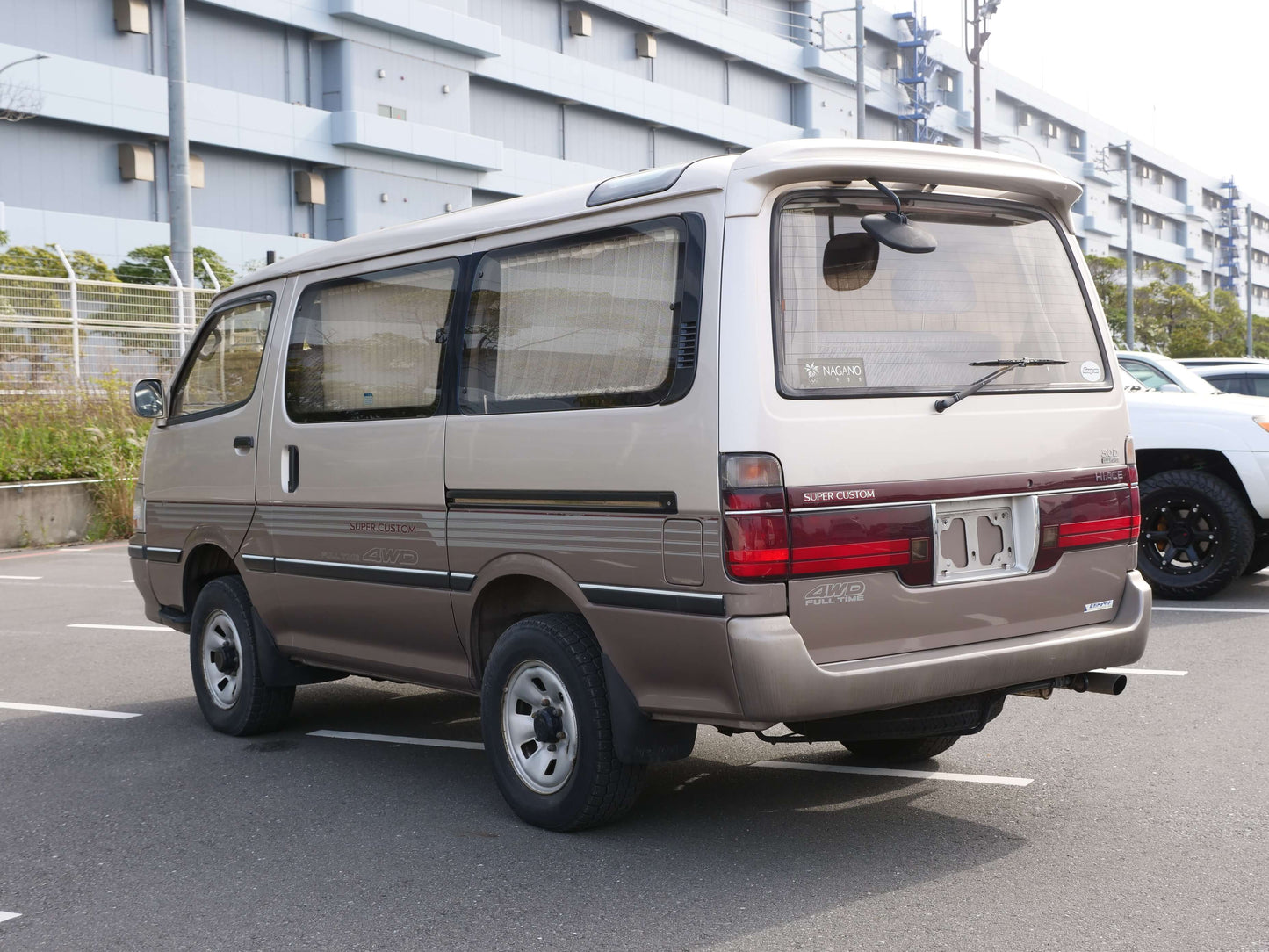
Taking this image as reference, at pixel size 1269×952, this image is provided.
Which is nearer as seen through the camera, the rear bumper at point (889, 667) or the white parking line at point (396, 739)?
the rear bumper at point (889, 667)

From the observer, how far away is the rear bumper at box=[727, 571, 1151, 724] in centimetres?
417

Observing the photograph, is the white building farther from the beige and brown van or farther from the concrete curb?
the beige and brown van

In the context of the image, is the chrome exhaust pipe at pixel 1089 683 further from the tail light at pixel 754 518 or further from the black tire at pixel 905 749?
the tail light at pixel 754 518

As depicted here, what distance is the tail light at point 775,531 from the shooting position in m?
4.17

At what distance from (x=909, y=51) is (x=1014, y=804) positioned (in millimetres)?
58428

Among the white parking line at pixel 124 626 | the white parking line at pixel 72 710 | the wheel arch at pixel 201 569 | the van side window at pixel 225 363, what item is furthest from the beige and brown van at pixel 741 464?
the white parking line at pixel 124 626

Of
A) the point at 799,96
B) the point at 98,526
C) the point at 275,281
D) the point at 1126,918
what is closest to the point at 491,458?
the point at 275,281

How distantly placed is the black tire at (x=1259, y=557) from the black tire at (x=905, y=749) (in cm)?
553

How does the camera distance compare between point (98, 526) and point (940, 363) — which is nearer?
point (940, 363)

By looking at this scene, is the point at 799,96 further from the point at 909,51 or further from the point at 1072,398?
the point at 1072,398

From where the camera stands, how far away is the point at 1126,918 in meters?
3.96

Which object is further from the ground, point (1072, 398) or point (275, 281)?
point (275, 281)

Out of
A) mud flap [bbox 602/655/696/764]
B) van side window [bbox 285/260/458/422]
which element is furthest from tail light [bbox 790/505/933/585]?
van side window [bbox 285/260/458/422]

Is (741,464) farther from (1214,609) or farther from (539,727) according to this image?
(1214,609)
